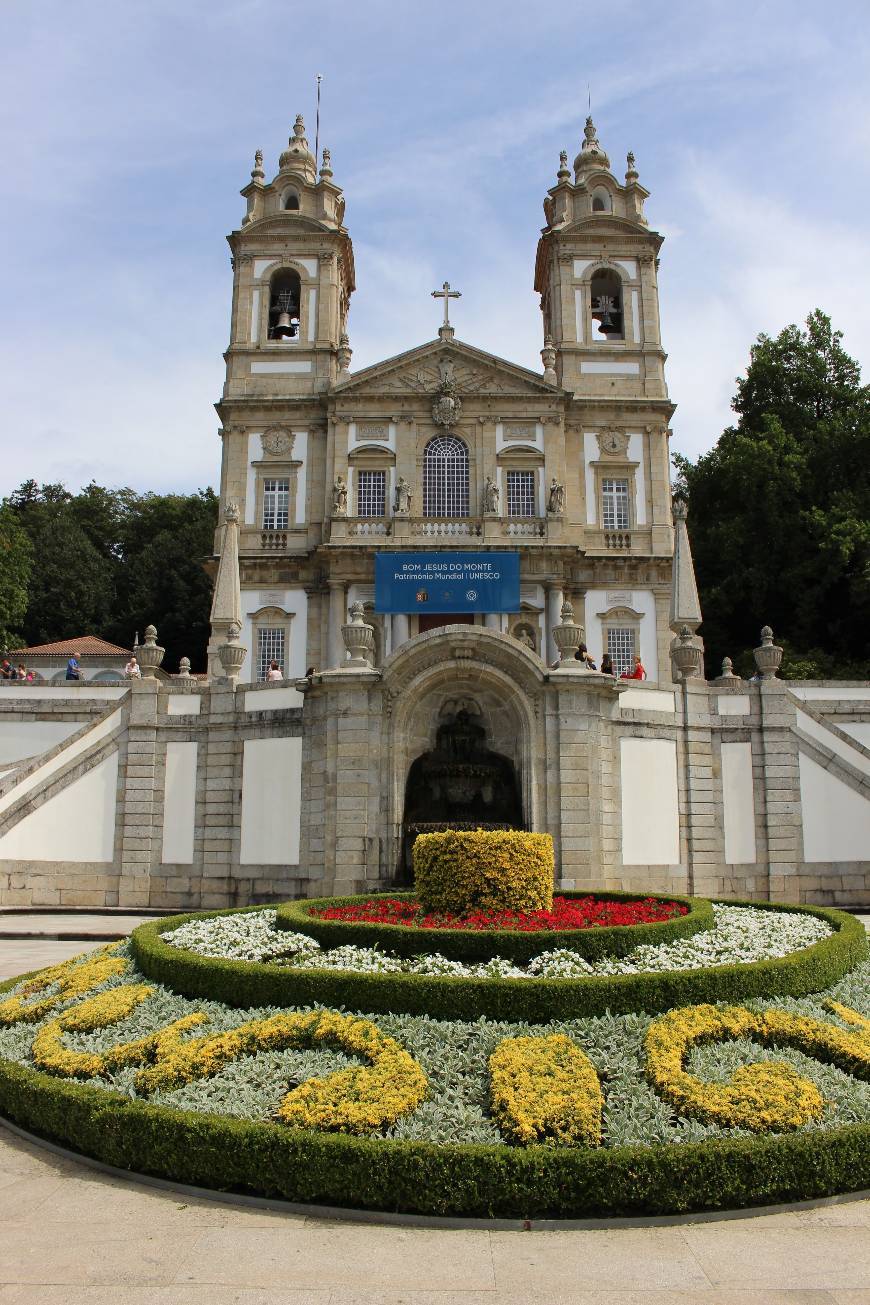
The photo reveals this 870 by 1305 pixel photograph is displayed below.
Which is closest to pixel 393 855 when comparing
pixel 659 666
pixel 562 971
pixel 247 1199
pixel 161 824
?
pixel 161 824

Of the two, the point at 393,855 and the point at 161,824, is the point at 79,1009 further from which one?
the point at 161,824

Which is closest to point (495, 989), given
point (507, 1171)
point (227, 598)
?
point (507, 1171)

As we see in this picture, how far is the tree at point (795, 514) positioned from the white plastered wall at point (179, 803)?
19.1 m

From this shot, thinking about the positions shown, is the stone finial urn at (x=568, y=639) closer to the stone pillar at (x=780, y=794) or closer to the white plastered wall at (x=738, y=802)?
the white plastered wall at (x=738, y=802)

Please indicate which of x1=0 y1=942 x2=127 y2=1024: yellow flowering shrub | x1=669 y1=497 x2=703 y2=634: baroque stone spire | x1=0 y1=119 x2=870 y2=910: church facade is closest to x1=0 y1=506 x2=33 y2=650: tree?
x1=0 y1=119 x2=870 y2=910: church facade

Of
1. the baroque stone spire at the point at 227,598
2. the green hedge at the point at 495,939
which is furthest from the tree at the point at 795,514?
the green hedge at the point at 495,939

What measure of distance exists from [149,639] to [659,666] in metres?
17.5

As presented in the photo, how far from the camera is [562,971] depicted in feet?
27.5

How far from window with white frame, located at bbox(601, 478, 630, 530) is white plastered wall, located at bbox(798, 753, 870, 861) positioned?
56.6ft

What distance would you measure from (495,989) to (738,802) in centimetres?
1119

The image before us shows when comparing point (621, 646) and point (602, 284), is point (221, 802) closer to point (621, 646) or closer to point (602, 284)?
point (621, 646)

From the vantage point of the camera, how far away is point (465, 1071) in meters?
6.67

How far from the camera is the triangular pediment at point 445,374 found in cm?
3416

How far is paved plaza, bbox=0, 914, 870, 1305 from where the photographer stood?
184 inches
